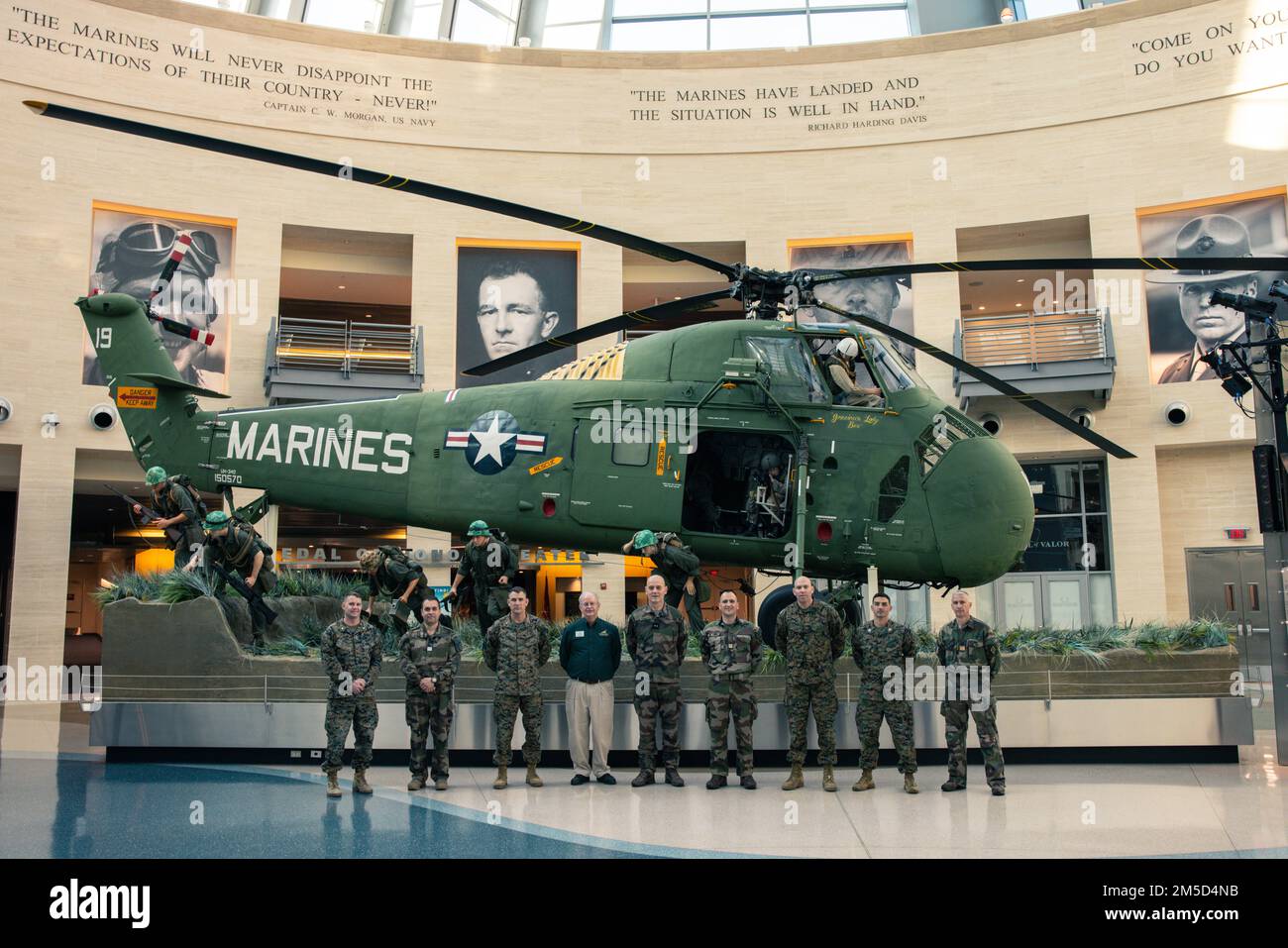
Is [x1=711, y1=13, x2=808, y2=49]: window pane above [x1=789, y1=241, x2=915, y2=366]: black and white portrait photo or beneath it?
above

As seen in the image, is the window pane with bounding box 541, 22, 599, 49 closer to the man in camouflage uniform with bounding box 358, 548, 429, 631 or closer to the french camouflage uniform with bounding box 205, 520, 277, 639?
the french camouflage uniform with bounding box 205, 520, 277, 639

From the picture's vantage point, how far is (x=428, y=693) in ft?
26.8

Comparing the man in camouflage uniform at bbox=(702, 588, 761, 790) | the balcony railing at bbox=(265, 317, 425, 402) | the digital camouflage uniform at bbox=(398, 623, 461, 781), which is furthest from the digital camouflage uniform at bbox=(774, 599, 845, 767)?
the balcony railing at bbox=(265, 317, 425, 402)

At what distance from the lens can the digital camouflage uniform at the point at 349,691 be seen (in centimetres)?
788

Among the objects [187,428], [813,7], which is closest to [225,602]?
[187,428]

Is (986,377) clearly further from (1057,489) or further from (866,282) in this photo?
(1057,489)

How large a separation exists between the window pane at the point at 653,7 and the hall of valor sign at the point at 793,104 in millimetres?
3386

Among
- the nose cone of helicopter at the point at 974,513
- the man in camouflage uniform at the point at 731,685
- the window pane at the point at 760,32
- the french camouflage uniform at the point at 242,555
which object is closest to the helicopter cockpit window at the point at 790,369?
the nose cone of helicopter at the point at 974,513

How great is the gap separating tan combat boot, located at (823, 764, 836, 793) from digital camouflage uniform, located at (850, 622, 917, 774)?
317 millimetres

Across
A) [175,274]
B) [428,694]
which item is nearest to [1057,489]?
[428,694]

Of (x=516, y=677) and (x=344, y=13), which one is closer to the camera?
(x=516, y=677)

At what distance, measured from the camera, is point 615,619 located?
746 inches

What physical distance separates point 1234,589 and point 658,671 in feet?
53.5

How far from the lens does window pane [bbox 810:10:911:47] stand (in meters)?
23.2
